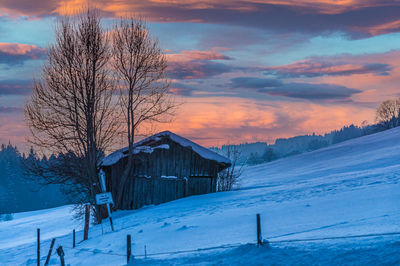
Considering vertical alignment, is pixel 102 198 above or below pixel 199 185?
below

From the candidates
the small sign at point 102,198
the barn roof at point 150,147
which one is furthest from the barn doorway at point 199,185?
the small sign at point 102,198

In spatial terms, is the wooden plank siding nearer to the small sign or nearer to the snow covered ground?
the snow covered ground

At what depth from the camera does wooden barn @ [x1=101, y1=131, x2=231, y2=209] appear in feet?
78.3

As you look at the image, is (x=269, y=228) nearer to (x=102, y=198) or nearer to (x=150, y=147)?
(x=102, y=198)

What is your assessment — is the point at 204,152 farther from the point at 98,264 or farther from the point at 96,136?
the point at 98,264

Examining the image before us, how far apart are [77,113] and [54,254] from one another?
960cm

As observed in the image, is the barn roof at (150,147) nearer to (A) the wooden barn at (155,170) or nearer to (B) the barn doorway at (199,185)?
(A) the wooden barn at (155,170)

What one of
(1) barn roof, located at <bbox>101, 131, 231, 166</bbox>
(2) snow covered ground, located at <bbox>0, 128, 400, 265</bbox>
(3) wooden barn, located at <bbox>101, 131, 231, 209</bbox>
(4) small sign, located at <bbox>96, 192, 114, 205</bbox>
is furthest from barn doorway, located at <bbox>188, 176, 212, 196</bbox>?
(4) small sign, located at <bbox>96, 192, 114, 205</bbox>

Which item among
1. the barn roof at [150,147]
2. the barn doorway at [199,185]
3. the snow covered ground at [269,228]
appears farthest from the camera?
the barn doorway at [199,185]

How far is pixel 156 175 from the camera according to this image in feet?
78.8

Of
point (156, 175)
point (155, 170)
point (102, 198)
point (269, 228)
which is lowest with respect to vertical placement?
point (269, 228)

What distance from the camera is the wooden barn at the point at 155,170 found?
78.3 feet

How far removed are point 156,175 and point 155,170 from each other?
299 millimetres

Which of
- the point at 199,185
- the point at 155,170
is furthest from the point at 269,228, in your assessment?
the point at 199,185
